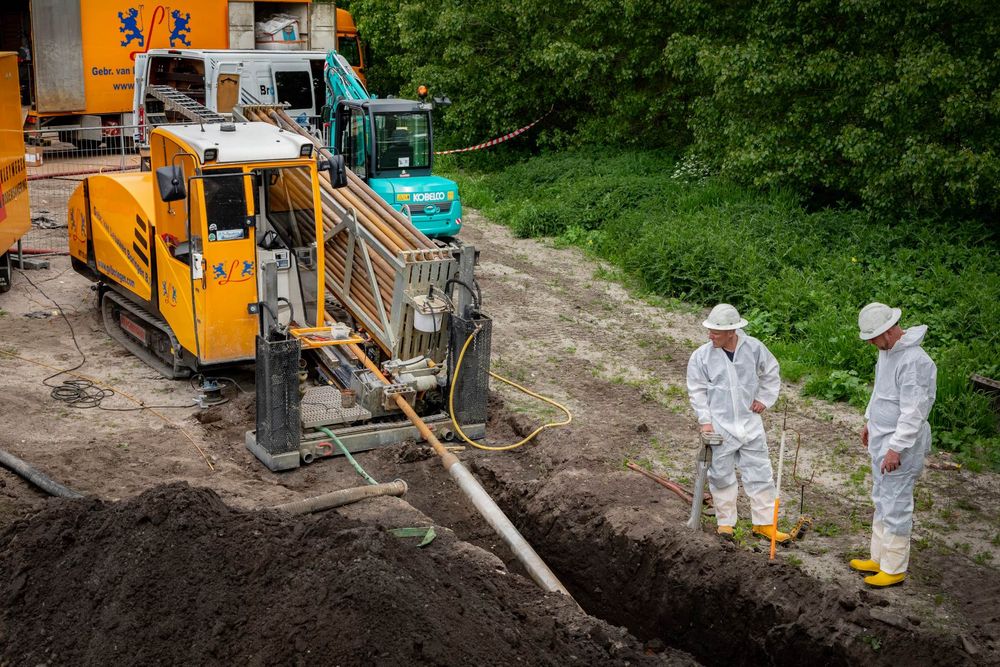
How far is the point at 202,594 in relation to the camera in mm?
6023

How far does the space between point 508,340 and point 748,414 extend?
528 cm

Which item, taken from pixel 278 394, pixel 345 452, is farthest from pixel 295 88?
pixel 345 452

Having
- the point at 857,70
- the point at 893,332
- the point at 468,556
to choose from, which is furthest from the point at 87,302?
the point at 857,70

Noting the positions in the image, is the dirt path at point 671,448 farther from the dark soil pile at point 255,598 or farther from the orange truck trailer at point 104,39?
the orange truck trailer at point 104,39

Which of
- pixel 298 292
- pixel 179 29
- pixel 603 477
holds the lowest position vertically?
pixel 603 477

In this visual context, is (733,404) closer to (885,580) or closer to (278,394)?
(885,580)

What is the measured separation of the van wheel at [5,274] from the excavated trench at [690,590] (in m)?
8.15

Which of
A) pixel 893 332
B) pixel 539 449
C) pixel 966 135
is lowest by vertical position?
pixel 539 449

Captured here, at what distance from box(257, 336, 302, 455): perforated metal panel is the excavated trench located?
73.0 inches

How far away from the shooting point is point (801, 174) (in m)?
16.1

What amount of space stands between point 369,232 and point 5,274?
20.3ft

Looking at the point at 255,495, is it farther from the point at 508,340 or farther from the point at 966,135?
the point at 966,135

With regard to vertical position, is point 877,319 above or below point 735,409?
above

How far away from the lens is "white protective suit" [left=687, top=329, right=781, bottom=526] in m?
7.68
